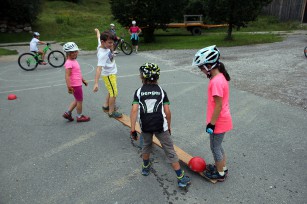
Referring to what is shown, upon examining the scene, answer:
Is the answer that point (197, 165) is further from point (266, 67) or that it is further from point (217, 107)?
point (266, 67)

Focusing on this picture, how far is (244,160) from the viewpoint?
14.3 ft

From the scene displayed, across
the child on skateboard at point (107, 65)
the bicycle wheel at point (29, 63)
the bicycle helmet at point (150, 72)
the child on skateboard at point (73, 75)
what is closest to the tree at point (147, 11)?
the bicycle wheel at point (29, 63)

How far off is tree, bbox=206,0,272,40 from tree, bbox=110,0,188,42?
2.65 meters

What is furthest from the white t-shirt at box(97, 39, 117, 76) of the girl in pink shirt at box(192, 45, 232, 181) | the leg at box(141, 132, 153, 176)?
the girl in pink shirt at box(192, 45, 232, 181)

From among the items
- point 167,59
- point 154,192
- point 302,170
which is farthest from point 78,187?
point 167,59

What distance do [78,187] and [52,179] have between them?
1.56 ft

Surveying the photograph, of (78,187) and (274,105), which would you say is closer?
(78,187)

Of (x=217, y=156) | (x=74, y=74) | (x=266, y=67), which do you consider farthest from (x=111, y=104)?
(x=266, y=67)

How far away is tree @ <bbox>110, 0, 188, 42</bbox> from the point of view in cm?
1803

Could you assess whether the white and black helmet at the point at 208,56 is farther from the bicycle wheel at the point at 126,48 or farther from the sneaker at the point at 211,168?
the bicycle wheel at the point at 126,48

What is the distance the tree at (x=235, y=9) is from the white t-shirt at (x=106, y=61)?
507 inches

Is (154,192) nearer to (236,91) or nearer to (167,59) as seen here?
(236,91)

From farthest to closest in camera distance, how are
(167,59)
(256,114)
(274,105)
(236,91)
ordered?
1. (167,59)
2. (236,91)
3. (274,105)
4. (256,114)

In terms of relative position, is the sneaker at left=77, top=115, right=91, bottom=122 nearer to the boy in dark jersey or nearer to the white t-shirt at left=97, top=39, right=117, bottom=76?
the white t-shirt at left=97, top=39, right=117, bottom=76
